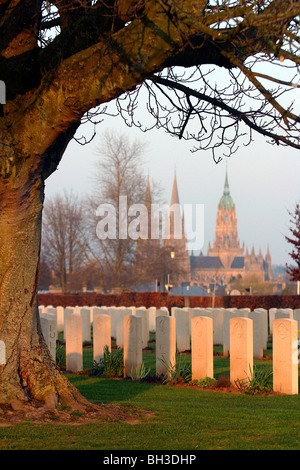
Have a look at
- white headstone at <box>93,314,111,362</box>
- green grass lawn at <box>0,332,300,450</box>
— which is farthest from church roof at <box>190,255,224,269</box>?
green grass lawn at <box>0,332,300,450</box>

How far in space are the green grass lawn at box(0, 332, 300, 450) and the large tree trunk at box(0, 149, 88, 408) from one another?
0.57 meters

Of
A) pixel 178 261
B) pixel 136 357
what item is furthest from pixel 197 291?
pixel 136 357

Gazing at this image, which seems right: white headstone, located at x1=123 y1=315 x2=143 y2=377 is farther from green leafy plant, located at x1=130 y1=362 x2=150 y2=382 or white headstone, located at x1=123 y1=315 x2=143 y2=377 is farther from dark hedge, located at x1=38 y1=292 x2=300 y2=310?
dark hedge, located at x1=38 y1=292 x2=300 y2=310

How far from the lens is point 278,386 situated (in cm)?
862

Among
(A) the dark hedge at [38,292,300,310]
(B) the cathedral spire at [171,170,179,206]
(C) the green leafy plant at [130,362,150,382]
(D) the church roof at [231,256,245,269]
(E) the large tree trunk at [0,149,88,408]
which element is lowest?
(C) the green leafy plant at [130,362,150,382]

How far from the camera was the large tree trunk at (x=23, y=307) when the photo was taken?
5926mm

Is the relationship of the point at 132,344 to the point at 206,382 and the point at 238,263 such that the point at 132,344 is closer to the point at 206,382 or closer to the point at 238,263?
the point at 206,382

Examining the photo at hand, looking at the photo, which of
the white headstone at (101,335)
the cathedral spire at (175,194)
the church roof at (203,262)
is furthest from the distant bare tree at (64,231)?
the church roof at (203,262)

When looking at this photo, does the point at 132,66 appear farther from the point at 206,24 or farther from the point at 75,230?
the point at 75,230

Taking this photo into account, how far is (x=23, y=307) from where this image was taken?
6.14 meters

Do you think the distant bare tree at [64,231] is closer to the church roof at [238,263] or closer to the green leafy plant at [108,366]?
the green leafy plant at [108,366]

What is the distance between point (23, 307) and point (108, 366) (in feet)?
14.9

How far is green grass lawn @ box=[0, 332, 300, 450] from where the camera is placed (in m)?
4.94

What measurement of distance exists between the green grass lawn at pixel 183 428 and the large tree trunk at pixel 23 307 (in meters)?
0.57
